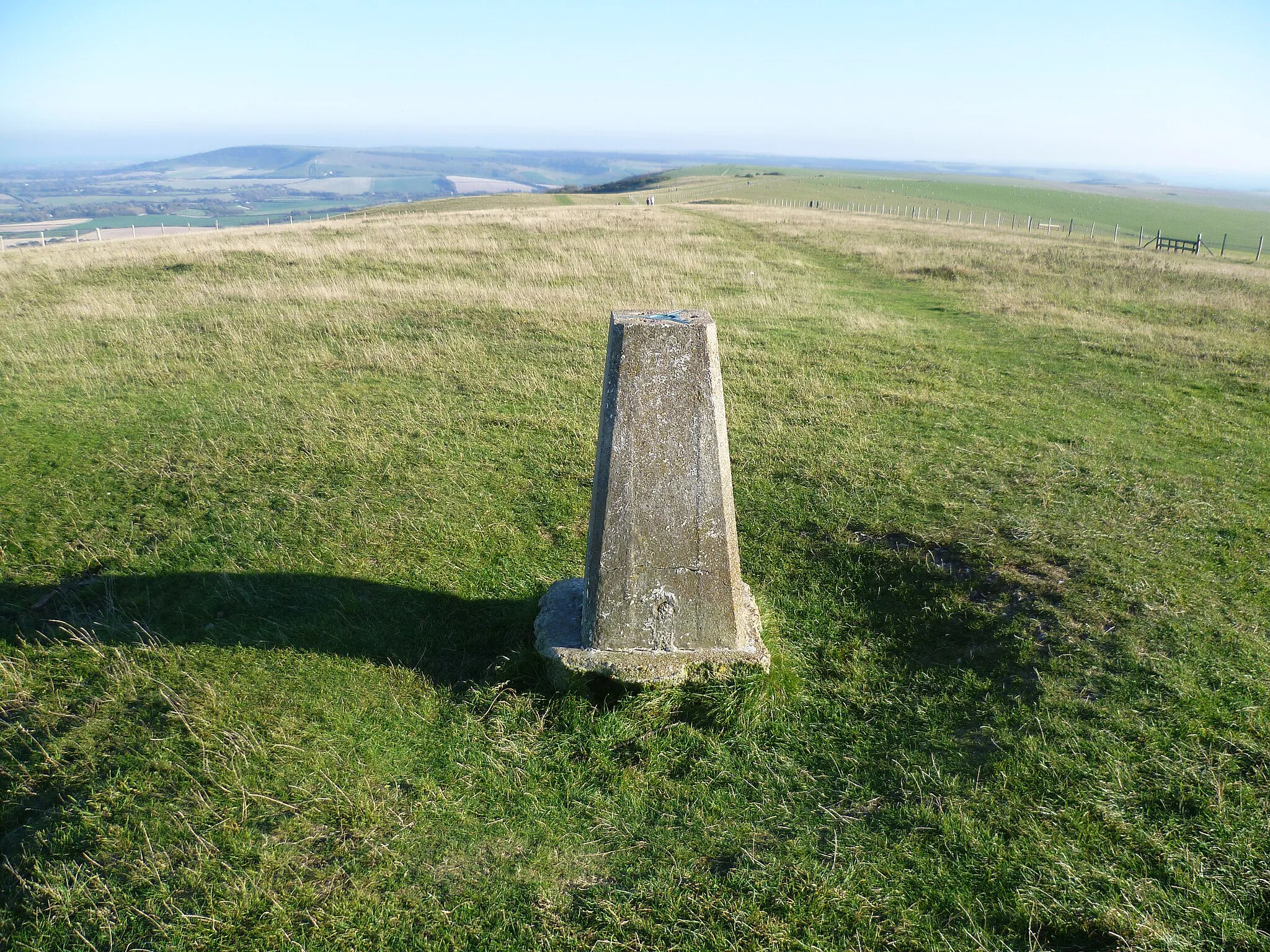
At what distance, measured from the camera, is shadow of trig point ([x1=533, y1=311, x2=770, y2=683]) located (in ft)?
16.6

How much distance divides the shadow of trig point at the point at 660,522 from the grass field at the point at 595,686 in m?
0.29

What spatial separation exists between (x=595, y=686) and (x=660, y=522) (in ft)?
4.02

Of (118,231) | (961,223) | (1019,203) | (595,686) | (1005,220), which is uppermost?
(1019,203)

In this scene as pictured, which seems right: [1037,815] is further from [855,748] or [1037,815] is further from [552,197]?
[552,197]

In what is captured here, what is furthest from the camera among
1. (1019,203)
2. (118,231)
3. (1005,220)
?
(1019,203)

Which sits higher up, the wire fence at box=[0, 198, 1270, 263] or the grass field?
the wire fence at box=[0, 198, 1270, 263]

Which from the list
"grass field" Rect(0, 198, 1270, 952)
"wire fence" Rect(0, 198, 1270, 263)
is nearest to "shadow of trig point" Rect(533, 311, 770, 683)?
"grass field" Rect(0, 198, 1270, 952)

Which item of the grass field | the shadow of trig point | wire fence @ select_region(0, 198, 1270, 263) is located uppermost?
wire fence @ select_region(0, 198, 1270, 263)

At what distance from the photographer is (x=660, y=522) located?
521 cm

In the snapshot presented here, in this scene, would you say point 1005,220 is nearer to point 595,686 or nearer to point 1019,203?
point 1019,203

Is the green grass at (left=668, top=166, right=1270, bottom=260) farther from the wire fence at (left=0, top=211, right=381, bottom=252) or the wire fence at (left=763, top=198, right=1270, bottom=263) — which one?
the wire fence at (left=0, top=211, right=381, bottom=252)

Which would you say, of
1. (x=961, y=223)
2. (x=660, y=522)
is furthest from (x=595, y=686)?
(x=961, y=223)

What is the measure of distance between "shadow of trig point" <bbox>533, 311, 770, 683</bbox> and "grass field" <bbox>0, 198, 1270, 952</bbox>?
294 mm

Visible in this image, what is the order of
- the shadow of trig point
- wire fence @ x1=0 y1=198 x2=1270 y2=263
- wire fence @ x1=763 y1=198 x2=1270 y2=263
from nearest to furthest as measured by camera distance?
the shadow of trig point, wire fence @ x1=0 y1=198 x2=1270 y2=263, wire fence @ x1=763 y1=198 x2=1270 y2=263
